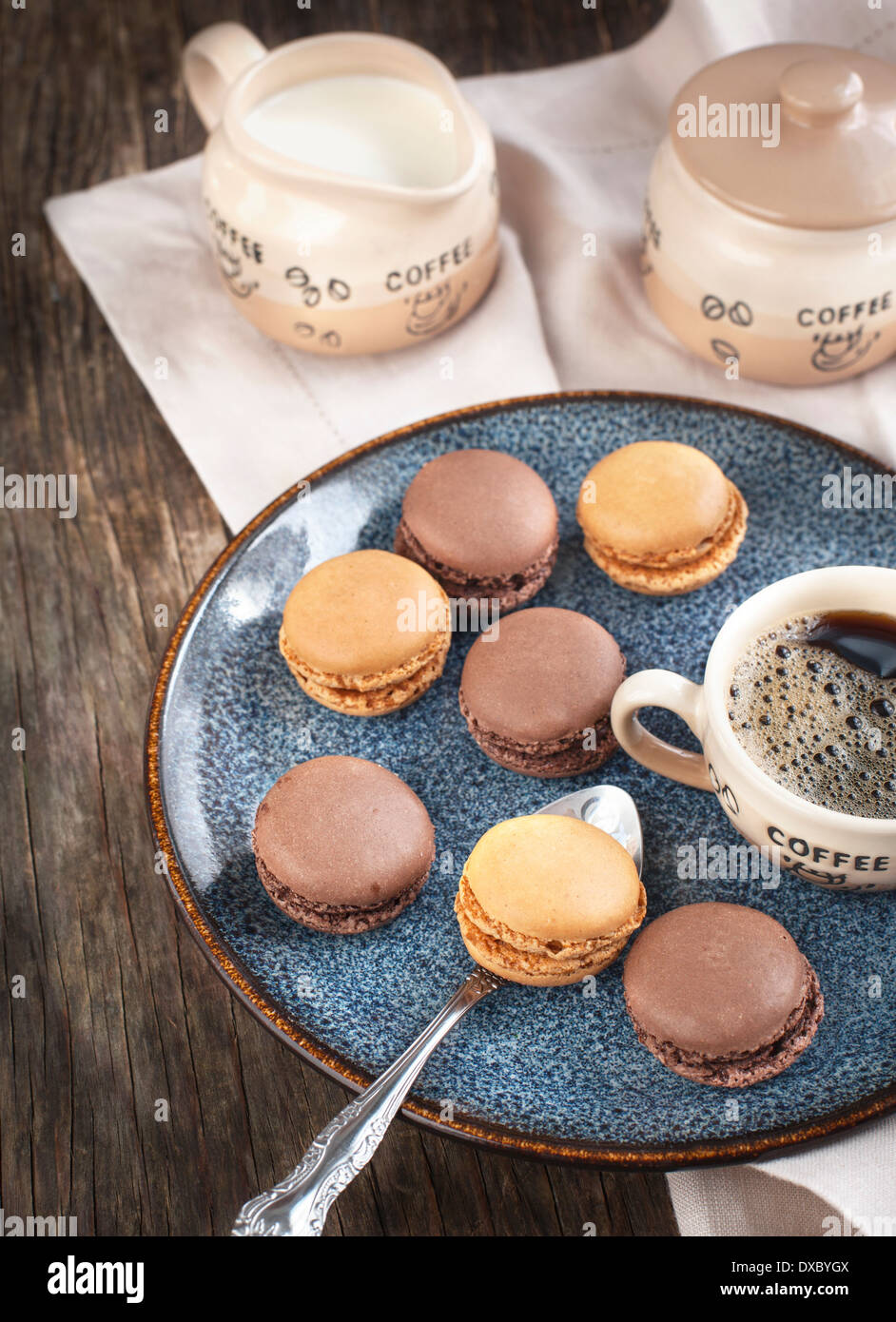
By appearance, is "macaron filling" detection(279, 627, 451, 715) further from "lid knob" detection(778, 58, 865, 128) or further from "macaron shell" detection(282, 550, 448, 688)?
"lid knob" detection(778, 58, 865, 128)

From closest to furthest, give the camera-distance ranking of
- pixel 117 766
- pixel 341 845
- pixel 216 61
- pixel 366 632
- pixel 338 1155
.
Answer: pixel 338 1155, pixel 341 845, pixel 366 632, pixel 117 766, pixel 216 61

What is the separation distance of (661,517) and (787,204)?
0.35 metres

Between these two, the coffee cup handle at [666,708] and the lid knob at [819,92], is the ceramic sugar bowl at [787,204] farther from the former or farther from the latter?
the coffee cup handle at [666,708]

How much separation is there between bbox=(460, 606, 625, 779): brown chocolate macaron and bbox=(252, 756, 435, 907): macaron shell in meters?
0.11

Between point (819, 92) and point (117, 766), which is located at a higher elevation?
point (819, 92)

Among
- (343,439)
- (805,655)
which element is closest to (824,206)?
(805,655)

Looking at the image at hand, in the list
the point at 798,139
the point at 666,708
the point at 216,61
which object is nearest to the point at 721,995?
the point at 666,708

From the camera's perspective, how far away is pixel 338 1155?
0.86m

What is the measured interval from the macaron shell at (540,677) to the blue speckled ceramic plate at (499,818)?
8 centimetres

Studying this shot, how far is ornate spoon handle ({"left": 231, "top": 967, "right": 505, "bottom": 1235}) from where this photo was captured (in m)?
0.83

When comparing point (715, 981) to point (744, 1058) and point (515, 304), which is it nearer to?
point (744, 1058)

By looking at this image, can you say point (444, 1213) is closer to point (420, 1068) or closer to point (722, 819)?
point (420, 1068)

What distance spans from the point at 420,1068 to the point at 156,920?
0.43 m

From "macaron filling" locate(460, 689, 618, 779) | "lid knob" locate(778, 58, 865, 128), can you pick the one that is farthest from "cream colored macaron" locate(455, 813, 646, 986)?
"lid knob" locate(778, 58, 865, 128)
